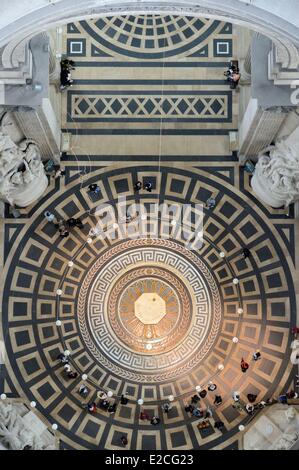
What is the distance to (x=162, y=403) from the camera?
21031 millimetres

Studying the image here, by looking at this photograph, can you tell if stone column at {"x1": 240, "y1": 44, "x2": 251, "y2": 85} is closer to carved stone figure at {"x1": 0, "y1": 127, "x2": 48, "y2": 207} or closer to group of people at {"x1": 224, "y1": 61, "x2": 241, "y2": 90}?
group of people at {"x1": 224, "y1": 61, "x2": 241, "y2": 90}

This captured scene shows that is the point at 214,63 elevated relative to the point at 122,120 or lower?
elevated

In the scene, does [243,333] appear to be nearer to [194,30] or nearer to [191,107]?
[191,107]

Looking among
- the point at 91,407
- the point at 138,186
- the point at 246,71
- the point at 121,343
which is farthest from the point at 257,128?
the point at 91,407

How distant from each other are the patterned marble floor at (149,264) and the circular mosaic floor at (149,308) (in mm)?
30

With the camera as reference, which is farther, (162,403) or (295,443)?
(162,403)

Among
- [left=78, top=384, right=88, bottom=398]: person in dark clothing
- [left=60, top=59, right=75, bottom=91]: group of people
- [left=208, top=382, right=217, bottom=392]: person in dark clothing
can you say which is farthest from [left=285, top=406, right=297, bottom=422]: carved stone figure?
[left=60, top=59, right=75, bottom=91]: group of people

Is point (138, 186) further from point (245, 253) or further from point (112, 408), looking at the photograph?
point (112, 408)

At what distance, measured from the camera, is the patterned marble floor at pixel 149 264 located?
21.0 meters

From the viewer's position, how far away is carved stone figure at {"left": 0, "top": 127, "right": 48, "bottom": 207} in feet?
62.0

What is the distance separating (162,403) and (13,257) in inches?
211

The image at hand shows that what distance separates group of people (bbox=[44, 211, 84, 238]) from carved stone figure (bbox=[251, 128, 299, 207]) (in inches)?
186
